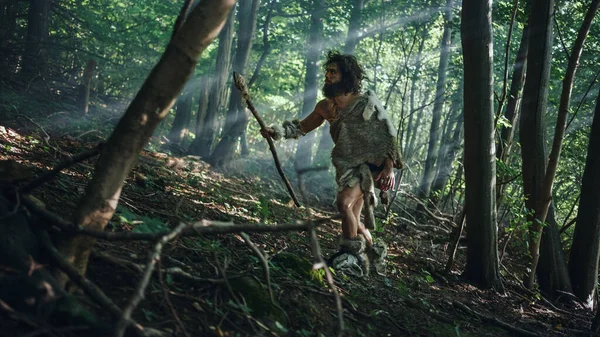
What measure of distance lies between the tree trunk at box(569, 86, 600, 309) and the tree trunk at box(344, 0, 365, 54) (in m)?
15.3

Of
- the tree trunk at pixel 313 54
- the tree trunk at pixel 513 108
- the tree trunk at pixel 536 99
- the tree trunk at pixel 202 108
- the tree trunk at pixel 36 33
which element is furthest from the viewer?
the tree trunk at pixel 313 54

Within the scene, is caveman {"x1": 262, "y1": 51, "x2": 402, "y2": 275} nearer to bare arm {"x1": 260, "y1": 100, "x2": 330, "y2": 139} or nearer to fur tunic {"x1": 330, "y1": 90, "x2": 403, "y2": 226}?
fur tunic {"x1": 330, "y1": 90, "x2": 403, "y2": 226}

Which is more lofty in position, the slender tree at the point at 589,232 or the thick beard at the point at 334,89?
the thick beard at the point at 334,89

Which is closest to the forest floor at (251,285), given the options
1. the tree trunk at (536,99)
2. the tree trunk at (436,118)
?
the tree trunk at (536,99)

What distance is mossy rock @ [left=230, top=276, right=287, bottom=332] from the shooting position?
2.94 m

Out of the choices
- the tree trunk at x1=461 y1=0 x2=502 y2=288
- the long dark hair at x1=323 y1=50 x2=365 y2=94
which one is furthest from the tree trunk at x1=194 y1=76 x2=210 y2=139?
the tree trunk at x1=461 y1=0 x2=502 y2=288

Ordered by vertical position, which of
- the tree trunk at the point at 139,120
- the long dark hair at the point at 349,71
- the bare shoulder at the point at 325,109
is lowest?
the tree trunk at the point at 139,120

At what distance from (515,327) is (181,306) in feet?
10.2

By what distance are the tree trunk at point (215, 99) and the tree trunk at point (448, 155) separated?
624 centimetres

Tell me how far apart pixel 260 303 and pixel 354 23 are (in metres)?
19.3

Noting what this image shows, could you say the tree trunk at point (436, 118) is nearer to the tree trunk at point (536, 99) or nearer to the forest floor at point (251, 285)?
the forest floor at point (251, 285)

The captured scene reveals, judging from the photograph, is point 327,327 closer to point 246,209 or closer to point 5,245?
point 5,245

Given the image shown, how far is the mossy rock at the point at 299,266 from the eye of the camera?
395 centimetres

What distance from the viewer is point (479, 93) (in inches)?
213
